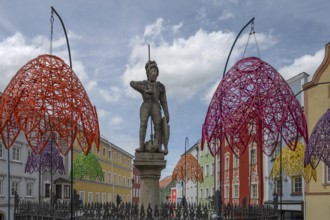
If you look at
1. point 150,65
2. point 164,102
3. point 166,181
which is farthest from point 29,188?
point 166,181

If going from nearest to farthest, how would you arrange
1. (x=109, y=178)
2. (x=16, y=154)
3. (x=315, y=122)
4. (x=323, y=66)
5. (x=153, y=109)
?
Answer: (x=153, y=109)
(x=323, y=66)
(x=315, y=122)
(x=16, y=154)
(x=109, y=178)

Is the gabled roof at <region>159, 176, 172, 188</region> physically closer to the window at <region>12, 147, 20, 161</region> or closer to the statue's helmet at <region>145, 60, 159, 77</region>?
the window at <region>12, 147, 20, 161</region>

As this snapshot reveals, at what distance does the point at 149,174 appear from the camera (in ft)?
37.8

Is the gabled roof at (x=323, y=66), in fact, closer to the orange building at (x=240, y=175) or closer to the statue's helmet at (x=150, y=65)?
the orange building at (x=240, y=175)

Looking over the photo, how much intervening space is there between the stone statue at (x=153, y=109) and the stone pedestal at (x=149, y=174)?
224 mm

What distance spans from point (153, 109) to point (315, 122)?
2121 cm

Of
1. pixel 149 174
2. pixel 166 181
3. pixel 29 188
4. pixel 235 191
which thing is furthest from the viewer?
pixel 166 181

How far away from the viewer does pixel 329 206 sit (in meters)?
28.4

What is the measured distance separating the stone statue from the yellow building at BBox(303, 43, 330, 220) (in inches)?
756

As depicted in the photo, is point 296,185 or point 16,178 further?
point 16,178

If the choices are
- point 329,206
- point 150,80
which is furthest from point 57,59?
point 329,206

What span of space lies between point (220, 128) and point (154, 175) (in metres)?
3.60

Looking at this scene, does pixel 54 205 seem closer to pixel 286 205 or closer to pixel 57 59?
pixel 57 59

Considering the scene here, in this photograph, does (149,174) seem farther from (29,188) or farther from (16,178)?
(29,188)
